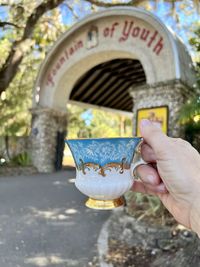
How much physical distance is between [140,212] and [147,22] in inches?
184

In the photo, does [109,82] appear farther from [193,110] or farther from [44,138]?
[193,110]

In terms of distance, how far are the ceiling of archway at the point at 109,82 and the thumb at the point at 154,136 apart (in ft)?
30.9

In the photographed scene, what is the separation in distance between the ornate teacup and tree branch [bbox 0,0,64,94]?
853cm

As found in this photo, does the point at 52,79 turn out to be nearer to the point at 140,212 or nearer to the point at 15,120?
the point at 15,120

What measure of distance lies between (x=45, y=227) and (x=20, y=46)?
20.8 ft

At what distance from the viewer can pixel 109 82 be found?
12.9 metres

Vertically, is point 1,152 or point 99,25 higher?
point 99,25

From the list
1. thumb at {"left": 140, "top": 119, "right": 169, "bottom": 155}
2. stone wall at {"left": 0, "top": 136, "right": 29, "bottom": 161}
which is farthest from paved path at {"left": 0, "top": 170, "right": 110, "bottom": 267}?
stone wall at {"left": 0, "top": 136, "right": 29, "bottom": 161}

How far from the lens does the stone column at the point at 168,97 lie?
23.2 ft

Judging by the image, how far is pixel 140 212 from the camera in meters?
5.07

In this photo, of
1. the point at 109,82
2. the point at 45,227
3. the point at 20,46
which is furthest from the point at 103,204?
the point at 109,82

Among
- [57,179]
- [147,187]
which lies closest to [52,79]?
[57,179]

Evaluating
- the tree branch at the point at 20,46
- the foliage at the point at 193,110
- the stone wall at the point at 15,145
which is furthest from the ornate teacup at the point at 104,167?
the stone wall at the point at 15,145

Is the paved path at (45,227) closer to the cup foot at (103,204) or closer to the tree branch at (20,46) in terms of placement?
the cup foot at (103,204)
